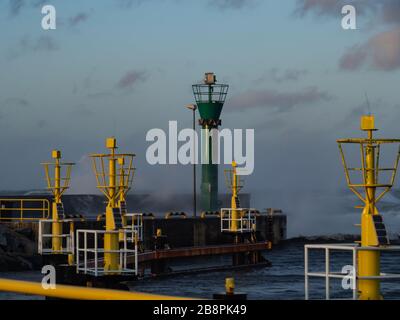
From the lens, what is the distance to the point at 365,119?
16062mm

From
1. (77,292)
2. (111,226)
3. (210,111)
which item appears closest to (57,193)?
(111,226)

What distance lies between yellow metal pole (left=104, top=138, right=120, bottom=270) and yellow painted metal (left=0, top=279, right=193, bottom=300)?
1762cm

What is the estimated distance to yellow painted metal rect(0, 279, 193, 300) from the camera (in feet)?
26.3

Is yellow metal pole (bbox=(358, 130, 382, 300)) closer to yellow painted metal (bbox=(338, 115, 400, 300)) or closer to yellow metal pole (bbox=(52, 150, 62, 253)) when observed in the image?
yellow painted metal (bbox=(338, 115, 400, 300))

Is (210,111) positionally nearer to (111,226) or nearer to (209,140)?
(209,140)

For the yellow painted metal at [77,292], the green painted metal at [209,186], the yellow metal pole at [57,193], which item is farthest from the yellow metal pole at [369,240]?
the green painted metal at [209,186]

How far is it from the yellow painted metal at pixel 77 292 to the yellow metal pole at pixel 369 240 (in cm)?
758

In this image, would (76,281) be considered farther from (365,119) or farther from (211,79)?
(211,79)
